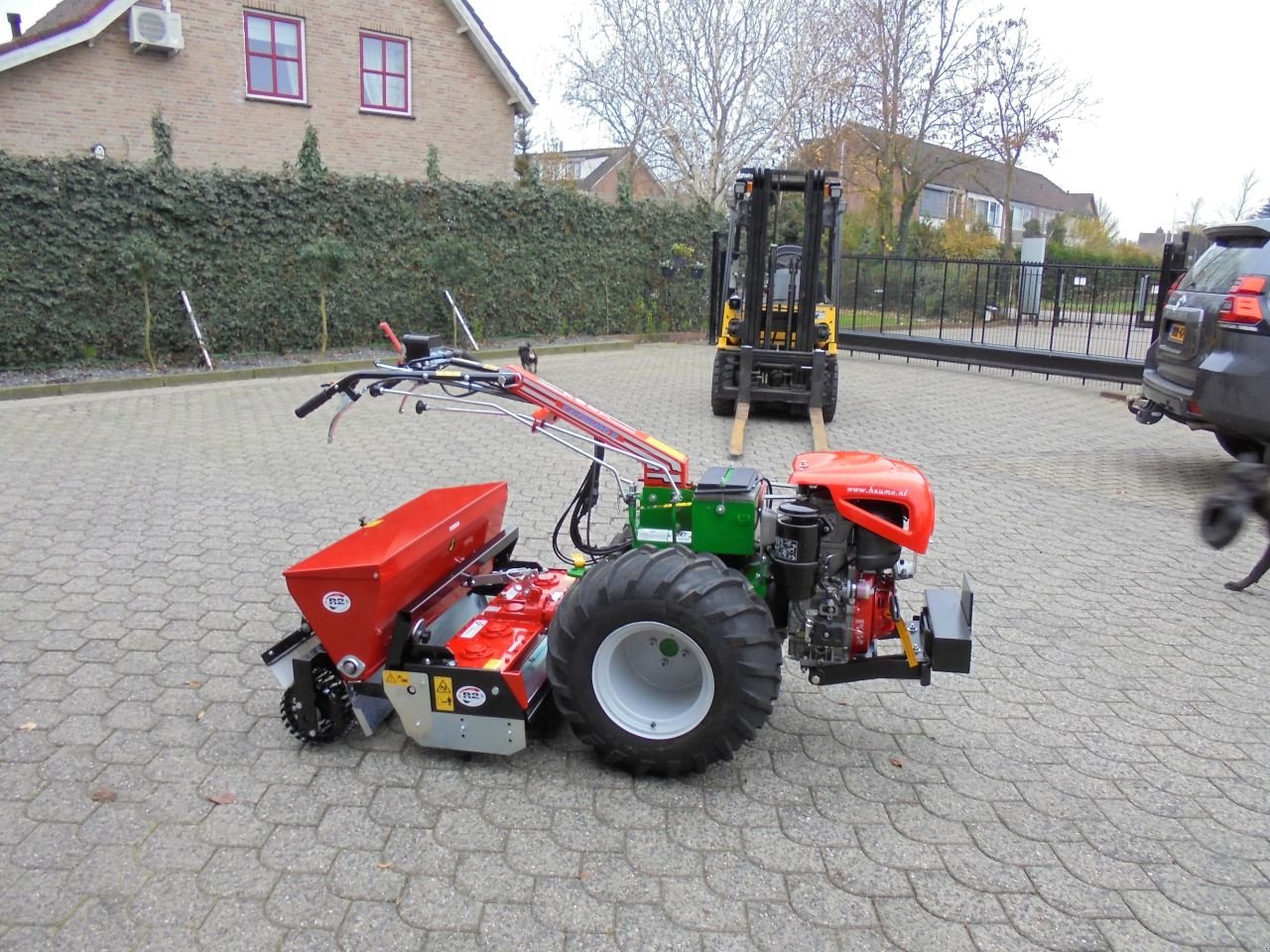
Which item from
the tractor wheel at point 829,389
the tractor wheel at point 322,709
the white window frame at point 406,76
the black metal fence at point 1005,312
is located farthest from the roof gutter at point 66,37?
the tractor wheel at point 322,709

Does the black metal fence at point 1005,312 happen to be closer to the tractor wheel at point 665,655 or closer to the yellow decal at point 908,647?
the yellow decal at point 908,647

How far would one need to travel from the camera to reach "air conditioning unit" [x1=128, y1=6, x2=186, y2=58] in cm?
1777

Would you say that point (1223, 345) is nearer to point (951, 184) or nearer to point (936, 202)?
point (951, 184)

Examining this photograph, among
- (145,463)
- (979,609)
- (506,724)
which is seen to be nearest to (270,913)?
(506,724)

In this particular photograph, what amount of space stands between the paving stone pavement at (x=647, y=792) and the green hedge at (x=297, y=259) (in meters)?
6.72

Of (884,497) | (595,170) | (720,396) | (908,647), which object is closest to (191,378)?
(720,396)

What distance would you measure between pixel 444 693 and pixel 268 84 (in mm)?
19919

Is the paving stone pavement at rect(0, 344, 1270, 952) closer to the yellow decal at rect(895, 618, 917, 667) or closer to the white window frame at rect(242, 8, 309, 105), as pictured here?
the yellow decal at rect(895, 618, 917, 667)

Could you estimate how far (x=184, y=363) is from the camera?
13156mm

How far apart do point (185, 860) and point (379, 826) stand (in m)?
0.60

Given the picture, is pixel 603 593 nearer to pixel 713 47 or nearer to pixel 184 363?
pixel 184 363

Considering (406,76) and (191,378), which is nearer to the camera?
(191,378)

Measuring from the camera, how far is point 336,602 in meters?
3.55

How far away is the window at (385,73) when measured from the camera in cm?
2109
